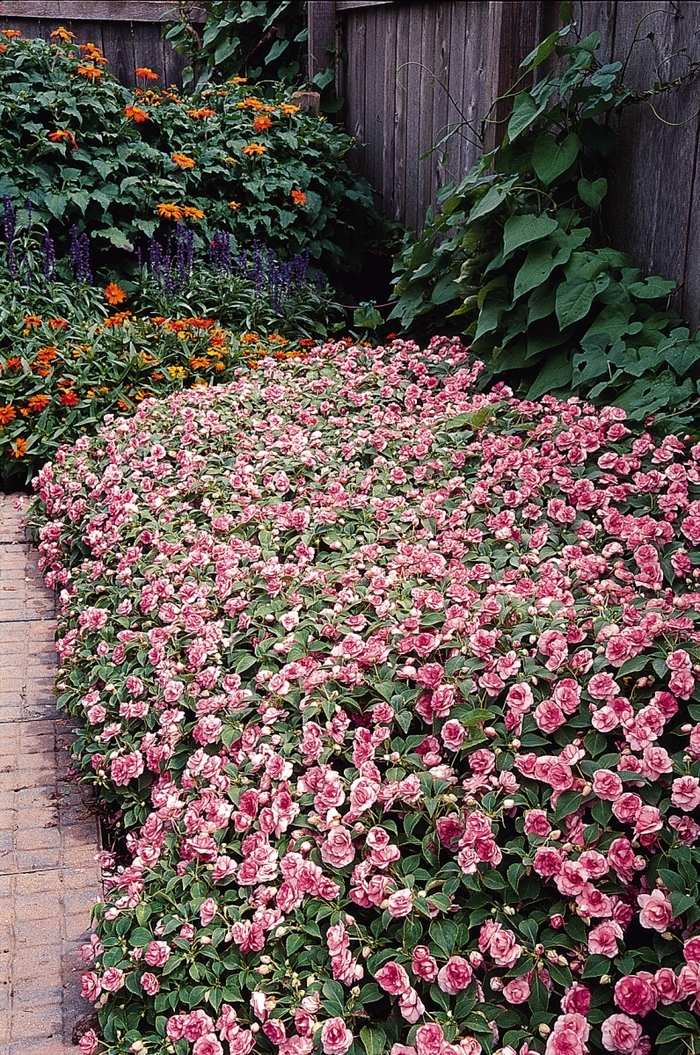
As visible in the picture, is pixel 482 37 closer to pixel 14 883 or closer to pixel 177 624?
pixel 177 624

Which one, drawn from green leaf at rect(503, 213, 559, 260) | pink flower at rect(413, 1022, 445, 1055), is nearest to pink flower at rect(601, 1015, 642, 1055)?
pink flower at rect(413, 1022, 445, 1055)

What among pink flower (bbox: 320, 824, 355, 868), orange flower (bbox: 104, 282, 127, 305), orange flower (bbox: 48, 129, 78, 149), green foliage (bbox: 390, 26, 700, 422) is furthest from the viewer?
orange flower (bbox: 48, 129, 78, 149)

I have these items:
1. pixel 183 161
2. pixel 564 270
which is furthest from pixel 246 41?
pixel 564 270

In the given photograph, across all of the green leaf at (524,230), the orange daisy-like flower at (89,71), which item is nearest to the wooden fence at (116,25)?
the orange daisy-like flower at (89,71)

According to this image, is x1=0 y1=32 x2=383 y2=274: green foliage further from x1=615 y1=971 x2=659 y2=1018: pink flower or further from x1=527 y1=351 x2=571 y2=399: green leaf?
x1=615 y1=971 x2=659 y2=1018: pink flower

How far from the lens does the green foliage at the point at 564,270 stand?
9.15 ft

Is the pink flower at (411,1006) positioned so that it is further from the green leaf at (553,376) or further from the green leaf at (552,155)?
the green leaf at (552,155)

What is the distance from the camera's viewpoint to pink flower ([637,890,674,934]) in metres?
1.41

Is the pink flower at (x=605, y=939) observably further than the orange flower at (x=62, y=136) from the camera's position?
No

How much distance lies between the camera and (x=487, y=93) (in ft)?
12.3

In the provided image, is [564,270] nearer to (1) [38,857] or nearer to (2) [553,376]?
(2) [553,376]

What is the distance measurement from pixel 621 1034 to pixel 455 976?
9.4 inches

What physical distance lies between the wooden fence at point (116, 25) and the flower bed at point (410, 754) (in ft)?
17.0

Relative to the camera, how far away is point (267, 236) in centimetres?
523
